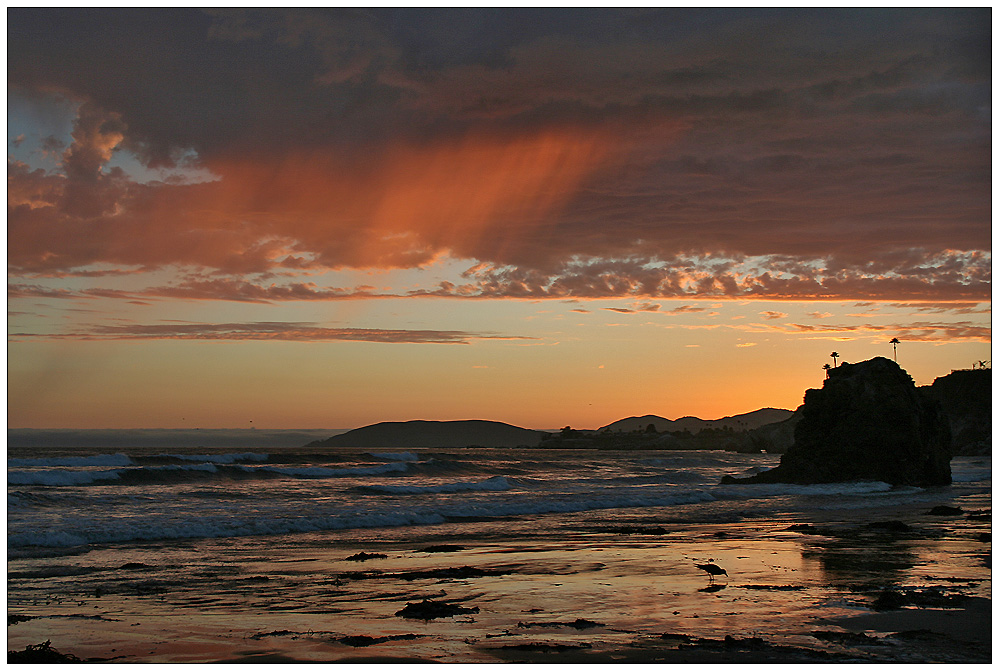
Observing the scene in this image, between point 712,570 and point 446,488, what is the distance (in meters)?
24.6

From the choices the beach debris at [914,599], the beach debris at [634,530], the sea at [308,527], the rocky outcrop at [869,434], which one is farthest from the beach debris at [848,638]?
the rocky outcrop at [869,434]

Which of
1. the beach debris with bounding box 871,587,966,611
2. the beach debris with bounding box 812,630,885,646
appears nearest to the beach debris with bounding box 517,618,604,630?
the beach debris with bounding box 812,630,885,646

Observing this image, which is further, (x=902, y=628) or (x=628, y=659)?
(x=902, y=628)

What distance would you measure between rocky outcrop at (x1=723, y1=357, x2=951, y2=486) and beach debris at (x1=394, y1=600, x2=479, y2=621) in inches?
1240

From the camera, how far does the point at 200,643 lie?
8.26m

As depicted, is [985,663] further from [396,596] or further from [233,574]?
[233,574]

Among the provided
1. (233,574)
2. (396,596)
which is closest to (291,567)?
(233,574)

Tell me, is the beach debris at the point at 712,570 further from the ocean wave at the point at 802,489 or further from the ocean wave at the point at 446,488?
the ocean wave at the point at 446,488

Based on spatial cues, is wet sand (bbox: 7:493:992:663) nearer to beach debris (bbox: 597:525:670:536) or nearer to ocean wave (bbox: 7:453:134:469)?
beach debris (bbox: 597:525:670:536)

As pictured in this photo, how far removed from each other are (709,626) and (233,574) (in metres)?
8.29

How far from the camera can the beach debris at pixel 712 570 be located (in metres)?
12.1

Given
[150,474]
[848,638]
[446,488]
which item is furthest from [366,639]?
[150,474]

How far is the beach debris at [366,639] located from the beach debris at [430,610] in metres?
0.90

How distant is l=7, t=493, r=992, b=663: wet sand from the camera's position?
25.4ft
